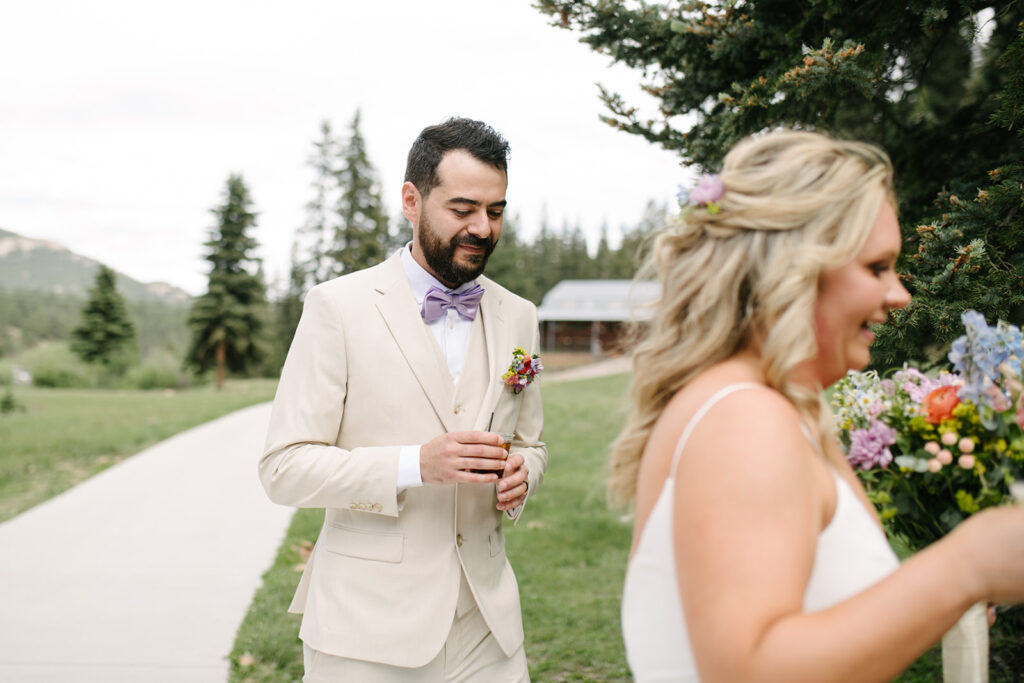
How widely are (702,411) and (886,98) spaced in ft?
13.8

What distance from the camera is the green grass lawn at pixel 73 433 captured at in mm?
10079

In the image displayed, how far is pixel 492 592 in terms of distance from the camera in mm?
2809

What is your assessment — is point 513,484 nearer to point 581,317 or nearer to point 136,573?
point 136,573

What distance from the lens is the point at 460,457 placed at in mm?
2443

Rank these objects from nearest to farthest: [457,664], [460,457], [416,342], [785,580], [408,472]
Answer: [785,580]
[460,457]
[408,472]
[457,664]
[416,342]

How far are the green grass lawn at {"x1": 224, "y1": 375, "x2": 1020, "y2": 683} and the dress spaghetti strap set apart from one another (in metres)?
0.38

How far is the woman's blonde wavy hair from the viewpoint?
4.75 ft

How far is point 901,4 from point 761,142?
300 cm

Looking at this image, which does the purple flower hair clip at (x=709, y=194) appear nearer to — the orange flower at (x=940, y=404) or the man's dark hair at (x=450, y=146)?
the orange flower at (x=940, y=404)

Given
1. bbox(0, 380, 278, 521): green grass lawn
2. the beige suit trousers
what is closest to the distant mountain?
bbox(0, 380, 278, 521): green grass lawn

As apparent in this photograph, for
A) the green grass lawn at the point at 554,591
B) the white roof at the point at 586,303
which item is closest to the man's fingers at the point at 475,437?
the green grass lawn at the point at 554,591

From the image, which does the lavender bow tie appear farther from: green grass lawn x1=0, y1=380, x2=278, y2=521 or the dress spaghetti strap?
green grass lawn x1=0, y1=380, x2=278, y2=521

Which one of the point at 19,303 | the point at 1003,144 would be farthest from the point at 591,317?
the point at 19,303

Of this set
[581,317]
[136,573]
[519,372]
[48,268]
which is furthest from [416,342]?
[48,268]
